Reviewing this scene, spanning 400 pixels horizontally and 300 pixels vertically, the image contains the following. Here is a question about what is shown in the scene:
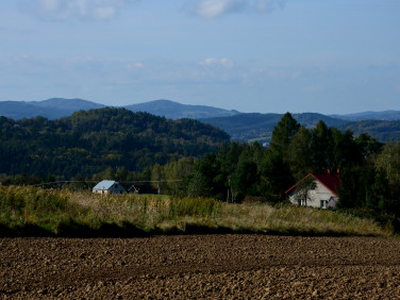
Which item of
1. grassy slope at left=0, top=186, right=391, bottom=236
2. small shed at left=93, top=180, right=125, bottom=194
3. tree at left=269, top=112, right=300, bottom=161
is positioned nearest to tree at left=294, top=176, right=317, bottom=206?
small shed at left=93, top=180, right=125, bottom=194

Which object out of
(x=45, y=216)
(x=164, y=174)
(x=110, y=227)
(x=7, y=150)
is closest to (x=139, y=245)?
(x=110, y=227)

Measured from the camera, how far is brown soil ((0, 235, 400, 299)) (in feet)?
20.2

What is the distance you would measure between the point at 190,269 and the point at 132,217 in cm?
373

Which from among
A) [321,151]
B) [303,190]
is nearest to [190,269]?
[303,190]

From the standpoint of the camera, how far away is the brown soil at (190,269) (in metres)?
6.16

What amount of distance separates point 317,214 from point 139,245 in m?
7.28

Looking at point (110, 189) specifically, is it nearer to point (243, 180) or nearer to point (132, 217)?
point (132, 217)

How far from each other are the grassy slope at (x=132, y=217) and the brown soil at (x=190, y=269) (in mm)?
721

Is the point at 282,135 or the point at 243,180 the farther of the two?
the point at 282,135

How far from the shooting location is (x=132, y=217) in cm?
1099

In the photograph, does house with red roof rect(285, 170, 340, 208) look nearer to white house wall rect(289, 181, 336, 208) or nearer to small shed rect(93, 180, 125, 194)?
white house wall rect(289, 181, 336, 208)

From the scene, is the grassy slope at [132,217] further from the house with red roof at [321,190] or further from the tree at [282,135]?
the tree at [282,135]

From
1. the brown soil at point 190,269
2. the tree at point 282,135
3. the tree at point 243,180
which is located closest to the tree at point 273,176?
the tree at point 243,180

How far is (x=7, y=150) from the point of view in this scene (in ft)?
593
